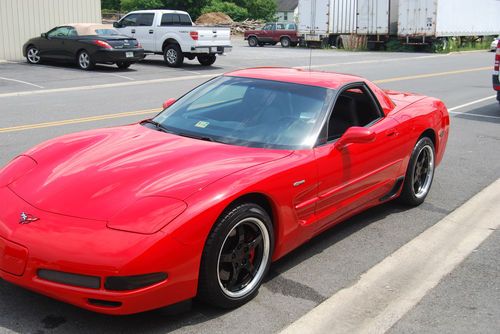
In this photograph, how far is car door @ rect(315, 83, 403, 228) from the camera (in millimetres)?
4391

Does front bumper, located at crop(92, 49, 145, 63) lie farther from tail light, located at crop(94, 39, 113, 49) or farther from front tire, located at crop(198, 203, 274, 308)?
front tire, located at crop(198, 203, 274, 308)

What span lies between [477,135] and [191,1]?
227 ft

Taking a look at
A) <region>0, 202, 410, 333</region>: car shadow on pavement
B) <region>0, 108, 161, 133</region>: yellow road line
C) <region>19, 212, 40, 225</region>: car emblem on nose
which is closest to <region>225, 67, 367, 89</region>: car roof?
<region>0, 202, 410, 333</region>: car shadow on pavement

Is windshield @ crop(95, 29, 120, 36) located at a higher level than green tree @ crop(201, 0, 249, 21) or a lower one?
lower

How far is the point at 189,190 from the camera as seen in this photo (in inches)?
135

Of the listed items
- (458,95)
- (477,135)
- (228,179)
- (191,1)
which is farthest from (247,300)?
(191,1)

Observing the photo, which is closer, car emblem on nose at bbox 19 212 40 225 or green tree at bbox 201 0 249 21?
car emblem on nose at bbox 19 212 40 225

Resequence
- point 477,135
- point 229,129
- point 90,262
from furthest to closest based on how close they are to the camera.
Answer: point 477,135 < point 229,129 < point 90,262

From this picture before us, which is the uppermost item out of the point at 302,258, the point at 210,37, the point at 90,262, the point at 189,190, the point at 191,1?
the point at 191,1

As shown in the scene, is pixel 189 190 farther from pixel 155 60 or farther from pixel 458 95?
pixel 155 60

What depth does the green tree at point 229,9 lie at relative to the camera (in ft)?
255

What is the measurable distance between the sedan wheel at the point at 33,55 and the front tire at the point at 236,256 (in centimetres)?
1937

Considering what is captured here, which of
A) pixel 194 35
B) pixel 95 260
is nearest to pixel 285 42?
pixel 194 35

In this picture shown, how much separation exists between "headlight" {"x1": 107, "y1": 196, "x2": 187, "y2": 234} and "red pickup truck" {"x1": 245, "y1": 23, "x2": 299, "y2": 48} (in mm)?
39856
